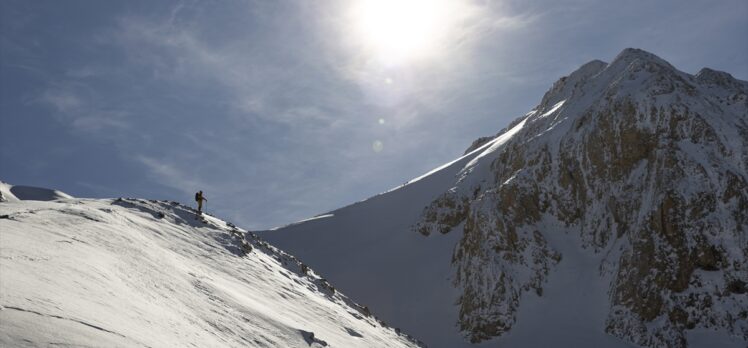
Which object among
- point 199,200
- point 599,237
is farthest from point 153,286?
point 599,237

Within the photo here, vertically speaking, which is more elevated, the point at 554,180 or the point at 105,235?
the point at 554,180

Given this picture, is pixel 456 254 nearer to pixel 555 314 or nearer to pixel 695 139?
pixel 555 314

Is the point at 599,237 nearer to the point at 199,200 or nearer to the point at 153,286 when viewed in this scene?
the point at 199,200

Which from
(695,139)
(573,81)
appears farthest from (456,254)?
(573,81)

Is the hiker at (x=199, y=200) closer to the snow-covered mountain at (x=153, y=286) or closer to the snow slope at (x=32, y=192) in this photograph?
the snow-covered mountain at (x=153, y=286)

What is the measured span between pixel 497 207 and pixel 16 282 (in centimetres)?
5062

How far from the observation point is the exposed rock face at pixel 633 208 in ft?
149

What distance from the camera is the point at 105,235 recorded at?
21.5 metres

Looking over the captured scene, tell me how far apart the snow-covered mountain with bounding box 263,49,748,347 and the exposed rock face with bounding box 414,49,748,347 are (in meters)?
0.11

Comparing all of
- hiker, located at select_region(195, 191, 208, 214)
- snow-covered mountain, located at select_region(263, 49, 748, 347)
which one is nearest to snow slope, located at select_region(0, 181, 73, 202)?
snow-covered mountain, located at select_region(263, 49, 748, 347)

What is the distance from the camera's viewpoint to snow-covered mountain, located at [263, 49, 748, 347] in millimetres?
45750

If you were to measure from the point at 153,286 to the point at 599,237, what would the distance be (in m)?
45.1

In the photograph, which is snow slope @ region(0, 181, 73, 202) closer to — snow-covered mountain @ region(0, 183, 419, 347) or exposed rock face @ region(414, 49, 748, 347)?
snow-covered mountain @ region(0, 183, 419, 347)

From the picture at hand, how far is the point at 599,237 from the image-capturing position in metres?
53.8
